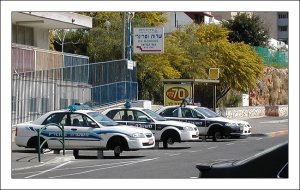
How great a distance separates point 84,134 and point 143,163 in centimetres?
251

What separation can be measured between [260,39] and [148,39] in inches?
1403

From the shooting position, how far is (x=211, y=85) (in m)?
39.5

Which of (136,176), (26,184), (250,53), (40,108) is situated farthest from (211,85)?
(26,184)

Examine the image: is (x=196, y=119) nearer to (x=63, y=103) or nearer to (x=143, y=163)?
(x=63, y=103)

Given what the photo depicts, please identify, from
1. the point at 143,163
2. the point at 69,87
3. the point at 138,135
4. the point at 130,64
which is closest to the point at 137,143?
the point at 138,135

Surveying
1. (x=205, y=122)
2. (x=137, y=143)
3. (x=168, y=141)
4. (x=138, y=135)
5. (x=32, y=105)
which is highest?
(x=32, y=105)

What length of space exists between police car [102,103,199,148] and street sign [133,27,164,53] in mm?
6571

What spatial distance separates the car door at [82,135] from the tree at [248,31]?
43733 mm

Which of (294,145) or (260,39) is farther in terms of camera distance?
(260,39)

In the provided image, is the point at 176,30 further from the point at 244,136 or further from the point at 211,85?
the point at 244,136

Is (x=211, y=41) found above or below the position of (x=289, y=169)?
above

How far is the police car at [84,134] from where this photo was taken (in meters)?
20.8

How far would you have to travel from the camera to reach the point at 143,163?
19.2 m

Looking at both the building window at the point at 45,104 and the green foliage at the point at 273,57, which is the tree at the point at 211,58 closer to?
the green foliage at the point at 273,57
